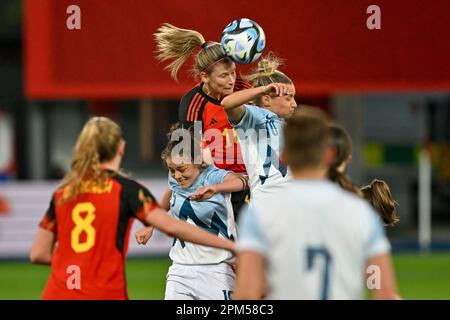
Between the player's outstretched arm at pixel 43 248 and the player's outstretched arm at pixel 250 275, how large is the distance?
170cm

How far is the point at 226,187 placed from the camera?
7406 mm

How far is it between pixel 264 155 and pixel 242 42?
76cm

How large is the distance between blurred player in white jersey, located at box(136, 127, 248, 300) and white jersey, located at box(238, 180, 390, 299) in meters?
2.83

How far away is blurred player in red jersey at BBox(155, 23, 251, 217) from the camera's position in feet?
26.3

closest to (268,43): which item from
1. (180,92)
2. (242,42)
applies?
(242,42)

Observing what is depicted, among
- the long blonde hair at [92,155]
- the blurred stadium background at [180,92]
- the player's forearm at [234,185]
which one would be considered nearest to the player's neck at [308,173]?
the long blonde hair at [92,155]

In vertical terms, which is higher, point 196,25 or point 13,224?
point 196,25

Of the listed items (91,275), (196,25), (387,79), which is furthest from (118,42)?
(91,275)

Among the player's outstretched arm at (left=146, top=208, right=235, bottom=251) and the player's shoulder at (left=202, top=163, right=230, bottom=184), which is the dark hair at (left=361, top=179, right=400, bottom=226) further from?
the player's outstretched arm at (left=146, top=208, right=235, bottom=251)

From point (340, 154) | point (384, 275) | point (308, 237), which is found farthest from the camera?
point (340, 154)

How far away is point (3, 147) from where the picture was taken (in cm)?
2373

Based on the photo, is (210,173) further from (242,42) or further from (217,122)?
(242,42)

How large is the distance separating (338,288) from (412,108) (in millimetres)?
20862
